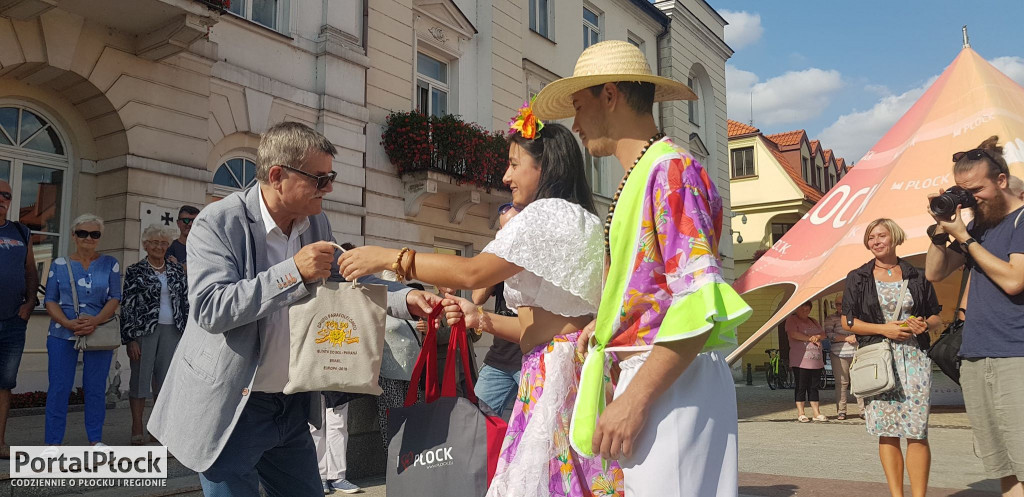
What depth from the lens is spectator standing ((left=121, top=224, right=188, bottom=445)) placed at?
6590 mm

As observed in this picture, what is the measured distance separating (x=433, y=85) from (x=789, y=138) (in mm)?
27438

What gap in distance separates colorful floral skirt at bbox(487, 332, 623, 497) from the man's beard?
8.68ft

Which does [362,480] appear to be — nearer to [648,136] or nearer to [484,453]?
[484,453]

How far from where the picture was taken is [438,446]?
8.34 ft

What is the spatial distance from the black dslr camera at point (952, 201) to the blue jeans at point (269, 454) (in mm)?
3278

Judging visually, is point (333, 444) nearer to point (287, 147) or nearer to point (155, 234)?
point (155, 234)

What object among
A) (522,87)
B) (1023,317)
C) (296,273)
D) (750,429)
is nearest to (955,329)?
(1023,317)

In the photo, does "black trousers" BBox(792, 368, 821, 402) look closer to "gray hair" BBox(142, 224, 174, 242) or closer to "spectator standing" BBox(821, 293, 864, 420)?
"spectator standing" BBox(821, 293, 864, 420)

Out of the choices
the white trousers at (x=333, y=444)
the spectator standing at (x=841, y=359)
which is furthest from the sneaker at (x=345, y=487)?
the spectator standing at (x=841, y=359)

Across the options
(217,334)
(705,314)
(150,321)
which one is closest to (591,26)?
(150,321)

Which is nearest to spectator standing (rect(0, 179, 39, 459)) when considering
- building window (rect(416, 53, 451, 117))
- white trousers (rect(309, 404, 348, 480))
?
white trousers (rect(309, 404, 348, 480))

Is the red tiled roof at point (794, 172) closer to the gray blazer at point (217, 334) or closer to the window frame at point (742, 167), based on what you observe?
the window frame at point (742, 167)

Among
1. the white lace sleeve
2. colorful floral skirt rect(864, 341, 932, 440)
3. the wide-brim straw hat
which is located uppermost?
the wide-brim straw hat

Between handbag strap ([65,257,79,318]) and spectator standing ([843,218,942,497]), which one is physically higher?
handbag strap ([65,257,79,318])
